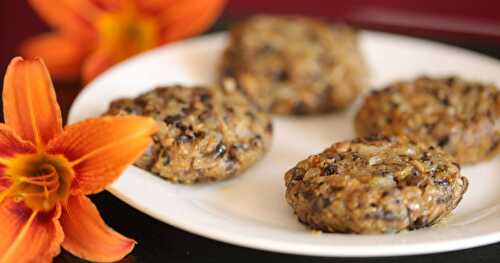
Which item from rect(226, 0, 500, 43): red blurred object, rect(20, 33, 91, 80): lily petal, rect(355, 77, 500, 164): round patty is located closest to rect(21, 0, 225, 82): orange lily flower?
rect(20, 33, 91, 80): lily petal

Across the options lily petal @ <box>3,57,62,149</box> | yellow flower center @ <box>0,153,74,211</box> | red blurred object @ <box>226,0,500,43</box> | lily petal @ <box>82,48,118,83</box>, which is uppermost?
lily petal @ <box>3,57,62,149</box>

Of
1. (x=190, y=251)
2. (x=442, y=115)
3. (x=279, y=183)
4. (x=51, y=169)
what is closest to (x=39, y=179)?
(x=51, y=169)

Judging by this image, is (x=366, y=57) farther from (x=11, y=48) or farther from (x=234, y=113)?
(x=11, y=48)

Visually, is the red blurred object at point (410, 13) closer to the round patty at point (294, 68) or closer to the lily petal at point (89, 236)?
the round patty at point (294, 68)

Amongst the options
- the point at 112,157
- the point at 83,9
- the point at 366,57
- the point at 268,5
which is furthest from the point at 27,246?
the point at 268,5

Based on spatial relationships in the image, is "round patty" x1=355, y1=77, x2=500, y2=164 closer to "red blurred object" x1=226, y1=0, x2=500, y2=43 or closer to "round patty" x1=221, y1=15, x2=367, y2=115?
"round patty" x1=221, y1=15, x2=367, y2=115
